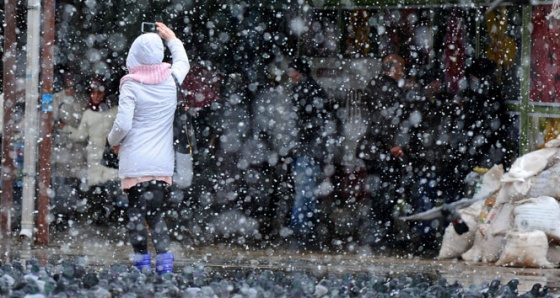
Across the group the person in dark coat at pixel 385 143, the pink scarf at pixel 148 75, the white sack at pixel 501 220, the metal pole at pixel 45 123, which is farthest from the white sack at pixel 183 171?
the white sack at pixel 501 220

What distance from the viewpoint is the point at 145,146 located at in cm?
826

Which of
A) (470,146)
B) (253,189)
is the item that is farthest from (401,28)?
(253,189)

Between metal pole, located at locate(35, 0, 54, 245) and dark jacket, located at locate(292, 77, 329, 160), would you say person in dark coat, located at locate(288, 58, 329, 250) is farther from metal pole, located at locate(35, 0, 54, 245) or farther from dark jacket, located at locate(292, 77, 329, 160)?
metal pole, located at locate(35, 0, 54, 245)

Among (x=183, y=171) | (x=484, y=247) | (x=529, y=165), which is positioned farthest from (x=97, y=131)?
(x=529, y=165)

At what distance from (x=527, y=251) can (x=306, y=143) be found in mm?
2912

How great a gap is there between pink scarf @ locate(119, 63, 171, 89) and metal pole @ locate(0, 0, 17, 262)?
3.05 metres

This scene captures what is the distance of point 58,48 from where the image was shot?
13.3m

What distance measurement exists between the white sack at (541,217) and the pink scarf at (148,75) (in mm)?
Result: 3502

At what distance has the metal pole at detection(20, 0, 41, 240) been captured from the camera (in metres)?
10.9

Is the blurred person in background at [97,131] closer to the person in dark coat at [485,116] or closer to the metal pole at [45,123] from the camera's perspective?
the metal pole at [45,123]

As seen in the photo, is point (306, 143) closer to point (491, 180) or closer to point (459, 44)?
point (459, 44)

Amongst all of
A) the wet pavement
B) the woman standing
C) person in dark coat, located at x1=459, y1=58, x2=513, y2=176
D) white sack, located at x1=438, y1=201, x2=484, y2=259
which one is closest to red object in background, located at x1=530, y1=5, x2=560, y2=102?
person in dark coat, located at x1=459, y1=58, x2=513, y2=176

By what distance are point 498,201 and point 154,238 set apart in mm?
3618

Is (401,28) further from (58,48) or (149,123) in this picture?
(149,123)
